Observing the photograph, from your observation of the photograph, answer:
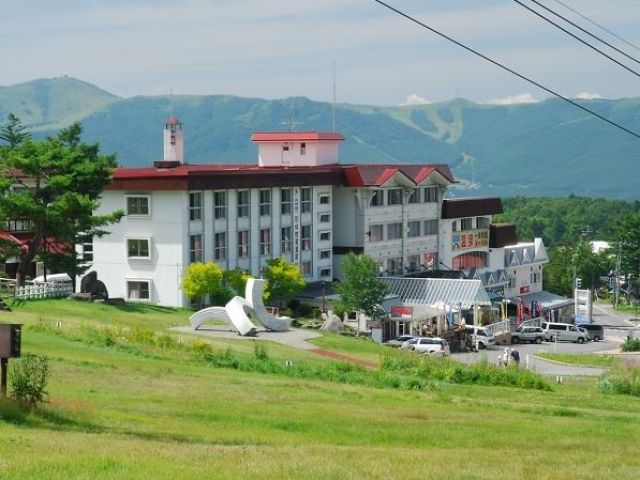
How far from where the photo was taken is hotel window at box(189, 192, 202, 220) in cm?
6469

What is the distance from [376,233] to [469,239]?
42.4 feet

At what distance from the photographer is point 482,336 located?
69125mm

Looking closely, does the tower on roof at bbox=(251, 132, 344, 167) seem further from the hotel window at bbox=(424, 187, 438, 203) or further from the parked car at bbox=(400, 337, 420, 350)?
the parked car at bbox=(400, 337, 420, 350)

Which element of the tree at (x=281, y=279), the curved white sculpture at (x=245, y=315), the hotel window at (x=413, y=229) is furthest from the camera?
the hotel window at (x=413, y=229)

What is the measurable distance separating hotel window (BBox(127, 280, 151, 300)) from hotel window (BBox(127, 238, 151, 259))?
136cm

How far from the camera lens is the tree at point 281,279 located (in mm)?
67125

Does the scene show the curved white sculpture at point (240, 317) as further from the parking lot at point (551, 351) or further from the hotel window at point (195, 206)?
the hotel window at point (195, 206)

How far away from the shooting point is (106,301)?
192 feet

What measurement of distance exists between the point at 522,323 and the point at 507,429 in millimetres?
52766

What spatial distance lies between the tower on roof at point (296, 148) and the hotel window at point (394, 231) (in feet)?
19.1

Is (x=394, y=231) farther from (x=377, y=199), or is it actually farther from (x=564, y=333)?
(x=564, y=333)

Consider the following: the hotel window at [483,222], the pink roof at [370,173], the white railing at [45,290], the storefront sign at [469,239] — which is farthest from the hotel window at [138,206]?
the hotel window at [483,222]

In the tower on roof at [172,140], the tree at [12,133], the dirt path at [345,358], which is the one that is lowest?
the dirt path at [345,358]

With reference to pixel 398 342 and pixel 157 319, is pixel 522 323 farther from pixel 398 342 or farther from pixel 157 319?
pixel 157 319
